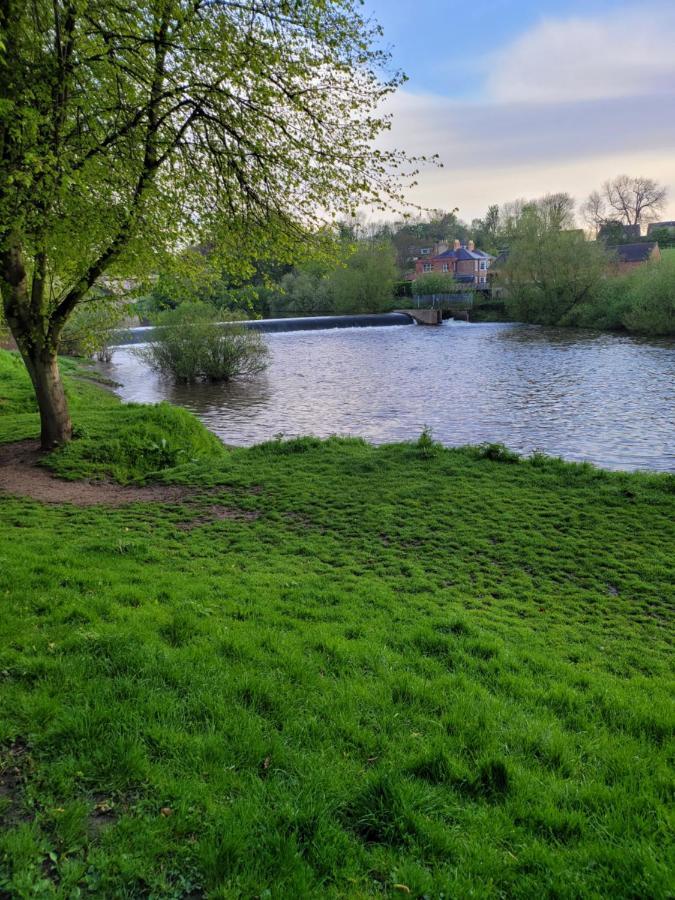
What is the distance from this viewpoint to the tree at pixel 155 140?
7590 mm

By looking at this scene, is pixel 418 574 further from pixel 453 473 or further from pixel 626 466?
pixel 626 466

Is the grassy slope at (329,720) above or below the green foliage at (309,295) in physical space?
below

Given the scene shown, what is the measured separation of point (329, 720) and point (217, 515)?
6090 mm

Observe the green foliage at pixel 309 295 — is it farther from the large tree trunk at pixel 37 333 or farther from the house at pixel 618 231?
the large tree trunk at pixel 37 333

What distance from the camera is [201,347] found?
2883cm

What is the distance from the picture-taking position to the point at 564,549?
8.02m

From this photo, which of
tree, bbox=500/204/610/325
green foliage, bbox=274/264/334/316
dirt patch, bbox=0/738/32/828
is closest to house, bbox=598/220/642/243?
tree, bbox=500/204/610/325

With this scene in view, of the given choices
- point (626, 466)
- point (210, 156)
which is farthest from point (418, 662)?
point (626, 466)

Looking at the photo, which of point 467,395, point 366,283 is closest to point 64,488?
point 467,395

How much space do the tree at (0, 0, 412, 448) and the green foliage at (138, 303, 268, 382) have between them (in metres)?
17.2

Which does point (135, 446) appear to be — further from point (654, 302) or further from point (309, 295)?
point (309, 295)

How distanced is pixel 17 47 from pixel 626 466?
1361 centimetres

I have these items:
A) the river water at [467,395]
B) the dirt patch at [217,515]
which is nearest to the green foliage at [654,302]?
the river water at [467,395]

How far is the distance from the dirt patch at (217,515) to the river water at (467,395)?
8.16 metres
